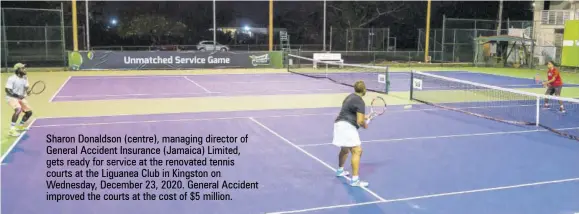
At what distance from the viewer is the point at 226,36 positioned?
5725cm

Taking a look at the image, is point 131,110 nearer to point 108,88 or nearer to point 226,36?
point 108,88

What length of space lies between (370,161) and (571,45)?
103 ft

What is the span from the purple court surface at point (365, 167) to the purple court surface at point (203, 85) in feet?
18.9

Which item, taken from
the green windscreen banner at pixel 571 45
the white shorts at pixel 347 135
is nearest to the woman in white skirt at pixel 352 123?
the white shorts at pixel 347 135

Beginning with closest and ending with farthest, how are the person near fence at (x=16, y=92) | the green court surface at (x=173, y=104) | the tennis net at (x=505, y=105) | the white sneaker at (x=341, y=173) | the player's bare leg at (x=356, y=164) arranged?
the player's bare leg at (x=356, y=164) < the white sneaker at (x=341, y=173) < the person near fence at (x=16, y=92) < the tennis net at (x=505, y=105) < the green court surface at (x=173, y=104)

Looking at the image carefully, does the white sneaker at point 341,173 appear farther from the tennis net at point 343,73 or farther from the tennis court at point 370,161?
the tennis net at point 343,73

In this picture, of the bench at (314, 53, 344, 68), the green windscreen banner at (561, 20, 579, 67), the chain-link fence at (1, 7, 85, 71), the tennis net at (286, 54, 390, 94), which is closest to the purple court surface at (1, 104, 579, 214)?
the tennis net at (286, 54, 390, 94)

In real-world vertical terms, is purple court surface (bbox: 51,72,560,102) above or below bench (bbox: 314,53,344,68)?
below

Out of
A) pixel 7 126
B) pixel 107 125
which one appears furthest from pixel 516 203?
pixel 7 126

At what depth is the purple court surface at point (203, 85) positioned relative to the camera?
21297 mm

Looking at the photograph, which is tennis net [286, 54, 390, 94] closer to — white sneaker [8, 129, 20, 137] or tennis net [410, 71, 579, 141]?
tennis net [410, 71, 579, 141]

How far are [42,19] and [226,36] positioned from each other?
57.6ft

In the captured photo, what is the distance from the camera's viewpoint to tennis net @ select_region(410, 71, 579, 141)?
1488 centimetres

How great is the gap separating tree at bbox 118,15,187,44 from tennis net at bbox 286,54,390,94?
63.2ft
